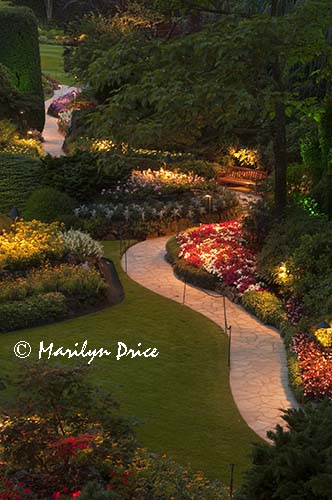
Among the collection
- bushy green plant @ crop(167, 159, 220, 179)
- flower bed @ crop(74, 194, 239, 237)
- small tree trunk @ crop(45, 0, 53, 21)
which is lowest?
small tree trunk @ crop(45, 0, 53, 21)

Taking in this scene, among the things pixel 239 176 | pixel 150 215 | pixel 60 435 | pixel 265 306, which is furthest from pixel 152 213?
pixel 60 435

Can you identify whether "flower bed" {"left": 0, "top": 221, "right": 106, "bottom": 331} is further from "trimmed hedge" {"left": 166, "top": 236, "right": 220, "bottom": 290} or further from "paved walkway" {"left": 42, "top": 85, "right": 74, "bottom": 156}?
"paved walkway" {"left": 42, "top": 85, "right": 74, "bottom": 156}

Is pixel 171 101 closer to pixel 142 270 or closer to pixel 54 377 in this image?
pixel 142 270

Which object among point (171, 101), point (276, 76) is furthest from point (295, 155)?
point (171, 101)

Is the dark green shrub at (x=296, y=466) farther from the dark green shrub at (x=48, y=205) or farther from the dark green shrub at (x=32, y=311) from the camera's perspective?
the dark green shrub at (x=48, y=205)

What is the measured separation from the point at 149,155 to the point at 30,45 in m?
10.3

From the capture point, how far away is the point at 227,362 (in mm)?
16500

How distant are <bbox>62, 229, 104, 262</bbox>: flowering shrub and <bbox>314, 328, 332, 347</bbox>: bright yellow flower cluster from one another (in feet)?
23.7

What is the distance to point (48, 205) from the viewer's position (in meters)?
26.0

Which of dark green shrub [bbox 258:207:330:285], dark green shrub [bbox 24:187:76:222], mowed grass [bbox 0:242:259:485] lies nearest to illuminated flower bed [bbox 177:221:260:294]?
dark green shrub [bbox 258:207:330:285]

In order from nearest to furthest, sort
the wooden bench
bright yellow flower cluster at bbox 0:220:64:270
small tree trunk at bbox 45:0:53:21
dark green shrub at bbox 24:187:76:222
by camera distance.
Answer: bright yellow flower cluster at bbox 0:220:64:270 → dark green shrub at bbox 24:187:76:222 → the wooden bench → small tree trunk at bbox 45:0:53:21

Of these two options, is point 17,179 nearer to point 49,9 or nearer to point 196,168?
point 196,168

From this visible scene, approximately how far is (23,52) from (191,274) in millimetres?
21799

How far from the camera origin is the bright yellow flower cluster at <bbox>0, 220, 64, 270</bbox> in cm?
2050
